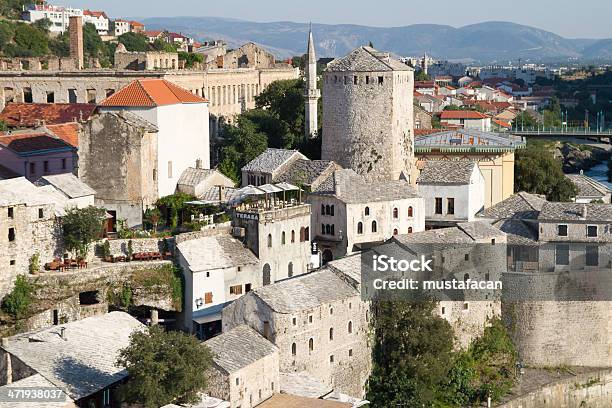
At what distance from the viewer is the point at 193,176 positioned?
42531 millimetres

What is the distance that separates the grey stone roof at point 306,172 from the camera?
139 feet

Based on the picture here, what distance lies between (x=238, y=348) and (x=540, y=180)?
24209 mm

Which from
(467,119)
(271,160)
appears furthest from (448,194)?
(467,119)

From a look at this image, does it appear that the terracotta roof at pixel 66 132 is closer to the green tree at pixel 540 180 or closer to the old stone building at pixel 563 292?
the old stone building at pixel 563 292

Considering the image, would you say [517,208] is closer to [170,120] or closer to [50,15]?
[170,120]

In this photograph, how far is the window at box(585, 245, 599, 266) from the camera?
39.9 m

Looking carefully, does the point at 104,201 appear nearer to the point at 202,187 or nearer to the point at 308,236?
the point at 202,187

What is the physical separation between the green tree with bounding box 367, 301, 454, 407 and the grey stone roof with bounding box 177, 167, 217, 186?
1003 cm

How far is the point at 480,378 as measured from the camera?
37625mm

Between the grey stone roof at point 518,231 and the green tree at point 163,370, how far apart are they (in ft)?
52.9

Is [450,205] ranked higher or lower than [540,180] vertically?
lower

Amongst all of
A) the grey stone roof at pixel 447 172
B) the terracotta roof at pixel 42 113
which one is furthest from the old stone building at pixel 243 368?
the terracotta roof at pixel 42 113

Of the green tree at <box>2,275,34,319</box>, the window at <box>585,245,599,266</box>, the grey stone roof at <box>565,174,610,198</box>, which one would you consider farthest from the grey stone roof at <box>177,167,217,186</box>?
the grey stone roof at <box>565,174,610,198</box>

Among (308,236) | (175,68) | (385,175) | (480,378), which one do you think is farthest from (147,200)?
(175,68)
